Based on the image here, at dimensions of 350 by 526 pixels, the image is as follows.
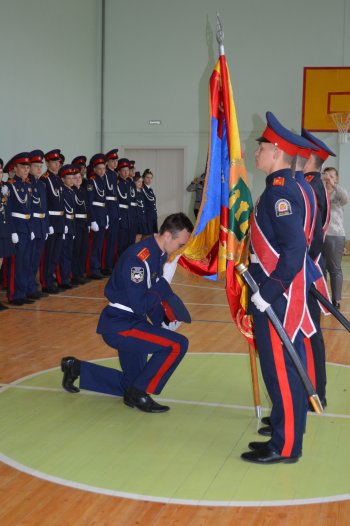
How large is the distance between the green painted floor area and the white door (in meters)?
12.2

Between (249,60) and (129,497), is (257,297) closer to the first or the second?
(129,497)

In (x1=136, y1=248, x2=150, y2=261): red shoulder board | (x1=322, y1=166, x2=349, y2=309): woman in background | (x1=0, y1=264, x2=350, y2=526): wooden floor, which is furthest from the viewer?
(x1=322, y1=166, x2=349, y2=309): woman in background

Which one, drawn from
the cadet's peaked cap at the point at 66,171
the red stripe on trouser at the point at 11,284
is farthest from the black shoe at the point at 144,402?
the cadet's peaked cap at the point at 66,171

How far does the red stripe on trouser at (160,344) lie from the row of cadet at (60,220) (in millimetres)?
4056

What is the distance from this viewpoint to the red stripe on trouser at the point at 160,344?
4551mm

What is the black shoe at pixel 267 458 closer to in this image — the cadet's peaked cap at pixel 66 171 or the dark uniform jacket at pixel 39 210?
the dark uniform jacket at pixel 39 210

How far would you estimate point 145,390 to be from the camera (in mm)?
4617

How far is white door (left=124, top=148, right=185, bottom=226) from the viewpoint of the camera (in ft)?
56.8

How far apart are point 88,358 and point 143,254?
1.72 m

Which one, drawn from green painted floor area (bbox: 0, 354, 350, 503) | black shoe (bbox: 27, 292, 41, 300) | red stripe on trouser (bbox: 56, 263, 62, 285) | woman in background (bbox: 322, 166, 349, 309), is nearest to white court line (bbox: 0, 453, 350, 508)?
green painted floor area (bbox: 0, 354, 350, 503)

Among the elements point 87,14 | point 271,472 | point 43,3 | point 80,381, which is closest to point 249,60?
point 87,14

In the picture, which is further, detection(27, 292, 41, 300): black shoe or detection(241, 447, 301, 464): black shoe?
detection(27, 292, 41, 300): black shoe

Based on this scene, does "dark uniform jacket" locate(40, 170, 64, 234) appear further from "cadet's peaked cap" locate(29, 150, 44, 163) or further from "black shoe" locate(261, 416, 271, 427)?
"black shoe" locate(261, 416, 271, 427)

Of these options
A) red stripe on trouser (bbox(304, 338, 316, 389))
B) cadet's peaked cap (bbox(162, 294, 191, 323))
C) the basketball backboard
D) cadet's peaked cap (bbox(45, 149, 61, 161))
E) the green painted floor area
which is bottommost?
the green painted floor area
